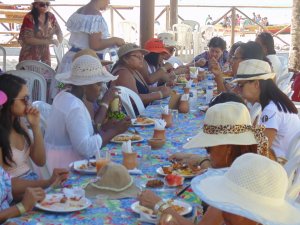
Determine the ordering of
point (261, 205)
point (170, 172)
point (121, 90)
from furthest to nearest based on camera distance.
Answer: point (121, 90) < point (170, 172) < point (261, 205)

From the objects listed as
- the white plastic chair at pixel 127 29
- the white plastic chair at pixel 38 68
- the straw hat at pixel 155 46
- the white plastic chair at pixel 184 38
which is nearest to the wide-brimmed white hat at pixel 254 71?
the straw hat at pixel 155 46

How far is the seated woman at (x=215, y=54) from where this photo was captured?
7.71 meters

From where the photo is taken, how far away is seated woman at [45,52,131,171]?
3.30m

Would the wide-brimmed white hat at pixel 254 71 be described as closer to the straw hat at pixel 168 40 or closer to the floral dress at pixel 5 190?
the floral dress at pixel 5 190

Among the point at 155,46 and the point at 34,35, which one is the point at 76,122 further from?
the point at 34,35

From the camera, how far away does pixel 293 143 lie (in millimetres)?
3242

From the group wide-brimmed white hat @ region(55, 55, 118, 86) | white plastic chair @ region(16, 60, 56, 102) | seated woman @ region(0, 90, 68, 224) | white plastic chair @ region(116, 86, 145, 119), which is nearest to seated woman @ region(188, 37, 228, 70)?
white plastic chair @ region(16, 60, 56, 102)

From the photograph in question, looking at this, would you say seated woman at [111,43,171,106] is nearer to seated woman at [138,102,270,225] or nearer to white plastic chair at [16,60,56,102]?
white plastic chair at [16,60,56,102]

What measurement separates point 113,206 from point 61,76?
1.49 meters

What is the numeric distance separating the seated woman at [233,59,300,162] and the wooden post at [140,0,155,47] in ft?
18.0

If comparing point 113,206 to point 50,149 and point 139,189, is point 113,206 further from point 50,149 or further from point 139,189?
point 50,149

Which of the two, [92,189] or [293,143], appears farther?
[293,143]

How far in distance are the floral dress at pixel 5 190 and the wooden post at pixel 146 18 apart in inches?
265

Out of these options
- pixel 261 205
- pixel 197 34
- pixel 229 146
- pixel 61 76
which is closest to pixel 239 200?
pixel 261 205
